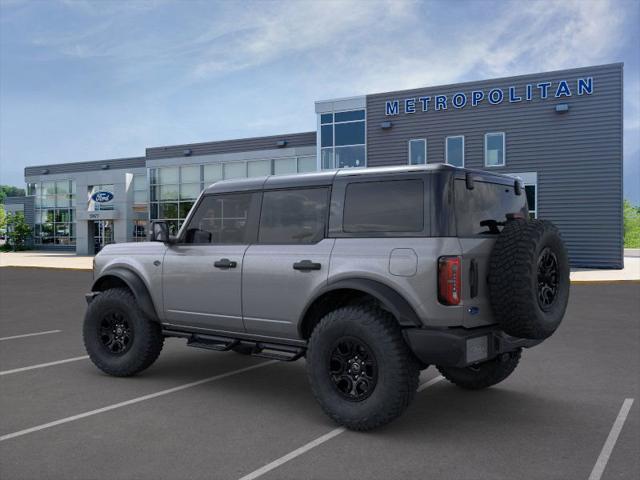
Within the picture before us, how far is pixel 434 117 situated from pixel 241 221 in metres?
22.3

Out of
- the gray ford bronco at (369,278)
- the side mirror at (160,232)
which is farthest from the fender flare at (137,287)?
the side mirror at (160,232)

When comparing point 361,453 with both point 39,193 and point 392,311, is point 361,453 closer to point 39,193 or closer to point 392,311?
point 392,311

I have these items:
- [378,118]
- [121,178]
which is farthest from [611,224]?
[121,178]

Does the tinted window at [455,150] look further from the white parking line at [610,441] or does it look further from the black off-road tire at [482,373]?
the white parking line at [610,441]

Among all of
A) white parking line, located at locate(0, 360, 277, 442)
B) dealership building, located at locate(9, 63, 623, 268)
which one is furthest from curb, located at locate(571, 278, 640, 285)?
white parking line, located at locate(0, 360, 277, 442)

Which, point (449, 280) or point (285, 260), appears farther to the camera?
point (285, 260)

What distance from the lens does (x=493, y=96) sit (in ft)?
83.5

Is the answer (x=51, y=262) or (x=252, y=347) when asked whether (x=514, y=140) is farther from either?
(x=51, y=262)

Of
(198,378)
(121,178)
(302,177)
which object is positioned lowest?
(198,378)

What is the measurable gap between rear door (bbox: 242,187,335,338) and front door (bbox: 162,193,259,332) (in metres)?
0.14

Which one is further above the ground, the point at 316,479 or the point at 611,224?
the point at 611,224

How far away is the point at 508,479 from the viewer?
12.8 feet

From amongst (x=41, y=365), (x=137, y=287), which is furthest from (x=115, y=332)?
(x=41, y=365)

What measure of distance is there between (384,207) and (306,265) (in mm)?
831
